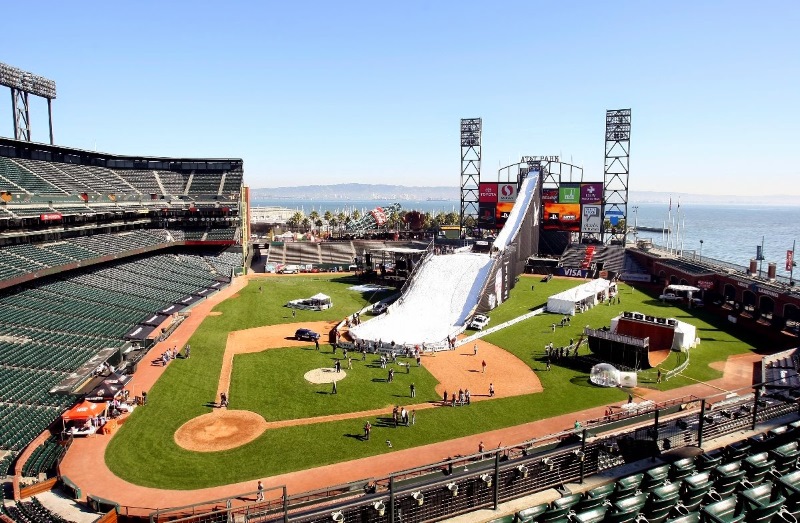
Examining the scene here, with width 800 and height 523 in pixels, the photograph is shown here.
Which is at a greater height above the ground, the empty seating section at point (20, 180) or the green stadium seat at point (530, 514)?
the empty seating section at point (20, 180)

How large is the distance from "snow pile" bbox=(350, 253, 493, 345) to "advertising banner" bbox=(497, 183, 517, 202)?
2423 cm

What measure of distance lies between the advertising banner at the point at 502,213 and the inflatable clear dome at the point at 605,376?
2036 inches

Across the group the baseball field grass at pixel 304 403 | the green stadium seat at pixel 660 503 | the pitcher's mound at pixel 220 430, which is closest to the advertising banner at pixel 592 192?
the baseball field grass at pixel 304 403

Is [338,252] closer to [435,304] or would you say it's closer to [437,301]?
[437,301]

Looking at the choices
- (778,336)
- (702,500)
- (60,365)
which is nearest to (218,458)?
(60,365)

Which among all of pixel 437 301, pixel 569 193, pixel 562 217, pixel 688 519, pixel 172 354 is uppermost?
pixel 569 193

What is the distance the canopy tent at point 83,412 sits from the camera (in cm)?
2670

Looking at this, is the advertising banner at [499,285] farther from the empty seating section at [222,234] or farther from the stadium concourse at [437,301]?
the empty seating section at [222,234]

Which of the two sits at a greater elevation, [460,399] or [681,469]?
[681,469]

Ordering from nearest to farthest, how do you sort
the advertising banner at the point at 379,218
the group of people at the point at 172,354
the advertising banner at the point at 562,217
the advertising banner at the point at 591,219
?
1. the group of people at the point at 172,354
2. the advertising banner at the point at 591,219
3. the advertising banner at the point at 562,217
4. the advertising banner at the point at 379,218

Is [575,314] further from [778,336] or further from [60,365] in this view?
[60,365]

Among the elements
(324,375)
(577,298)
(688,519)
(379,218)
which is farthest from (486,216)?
(688,519)

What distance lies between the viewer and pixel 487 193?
281 ft

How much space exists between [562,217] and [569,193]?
3.79m
